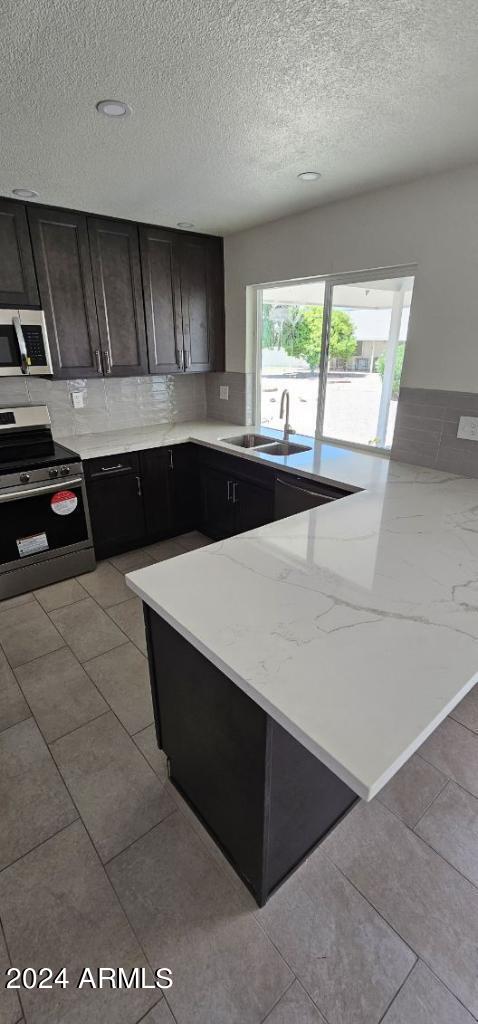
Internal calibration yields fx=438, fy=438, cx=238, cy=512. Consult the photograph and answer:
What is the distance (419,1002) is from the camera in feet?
3.55

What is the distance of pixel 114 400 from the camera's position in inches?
135

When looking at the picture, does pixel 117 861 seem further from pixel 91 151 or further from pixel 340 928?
pixel 91 151

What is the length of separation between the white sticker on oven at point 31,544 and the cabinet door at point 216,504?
3.95 ft

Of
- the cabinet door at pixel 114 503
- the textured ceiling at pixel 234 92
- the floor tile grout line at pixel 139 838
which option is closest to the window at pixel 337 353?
the textured ceiling at pixel 234 92

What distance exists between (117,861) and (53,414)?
2.70m

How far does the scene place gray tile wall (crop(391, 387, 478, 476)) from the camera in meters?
2.24

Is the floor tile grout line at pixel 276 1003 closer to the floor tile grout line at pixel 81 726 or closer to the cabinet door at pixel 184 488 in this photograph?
the floor tile grout line at pixel 81 726

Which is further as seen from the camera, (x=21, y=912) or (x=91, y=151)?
(x=91, y=151)

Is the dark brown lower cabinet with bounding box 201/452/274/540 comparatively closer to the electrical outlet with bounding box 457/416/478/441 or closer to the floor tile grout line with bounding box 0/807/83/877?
the electrical outlet with bounding box 457/416/478/441

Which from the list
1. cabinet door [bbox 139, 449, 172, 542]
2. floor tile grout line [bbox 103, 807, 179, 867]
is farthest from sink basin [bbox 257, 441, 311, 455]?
floor tile grout line [bbox 103, 807, 179, 867]

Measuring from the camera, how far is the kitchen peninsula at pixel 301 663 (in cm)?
85

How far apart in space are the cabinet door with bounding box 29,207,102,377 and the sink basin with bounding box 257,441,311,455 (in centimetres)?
128

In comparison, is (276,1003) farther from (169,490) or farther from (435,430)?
(169,490)

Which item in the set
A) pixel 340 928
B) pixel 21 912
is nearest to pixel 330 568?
pixel 340 928
